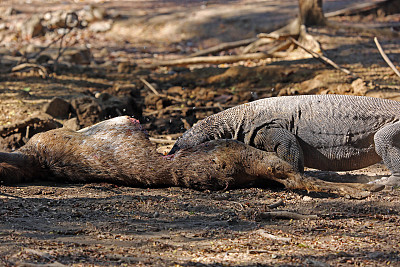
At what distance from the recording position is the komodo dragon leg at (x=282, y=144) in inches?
188

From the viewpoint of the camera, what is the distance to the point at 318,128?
5090 mm

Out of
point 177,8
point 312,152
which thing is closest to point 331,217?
point 312,152

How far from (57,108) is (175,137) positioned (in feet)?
7.39

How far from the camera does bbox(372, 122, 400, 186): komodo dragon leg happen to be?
189 inches

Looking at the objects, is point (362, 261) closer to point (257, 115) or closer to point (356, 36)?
point (257, 115)

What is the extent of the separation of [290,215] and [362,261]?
97cm

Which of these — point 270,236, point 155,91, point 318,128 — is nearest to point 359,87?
point 155,91

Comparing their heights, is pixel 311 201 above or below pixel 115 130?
below

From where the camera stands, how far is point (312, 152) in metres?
5.15

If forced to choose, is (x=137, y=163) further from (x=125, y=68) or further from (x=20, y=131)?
(x=125, y=68)

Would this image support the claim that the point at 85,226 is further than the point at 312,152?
No

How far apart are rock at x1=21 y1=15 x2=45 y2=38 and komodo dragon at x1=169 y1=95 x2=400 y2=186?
14889mm

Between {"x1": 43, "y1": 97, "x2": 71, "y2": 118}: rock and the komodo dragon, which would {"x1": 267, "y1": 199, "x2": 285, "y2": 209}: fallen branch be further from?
{"x1": 43, "y1": 97, "x2": 71, "y2": 118}: rock

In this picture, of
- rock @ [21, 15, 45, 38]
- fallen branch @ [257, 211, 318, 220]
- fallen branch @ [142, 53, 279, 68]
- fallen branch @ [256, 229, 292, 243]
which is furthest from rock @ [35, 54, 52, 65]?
fallen branch @ [256, 229, 292, 243]
